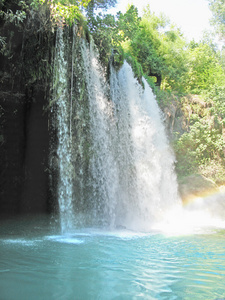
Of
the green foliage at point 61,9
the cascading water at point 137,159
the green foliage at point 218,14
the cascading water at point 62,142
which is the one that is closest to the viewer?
the green foliage at point 61,9

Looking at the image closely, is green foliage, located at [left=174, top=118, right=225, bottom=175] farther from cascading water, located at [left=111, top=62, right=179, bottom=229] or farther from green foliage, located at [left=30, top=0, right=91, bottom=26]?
green foliage, located at [left=30, top=0, right=91, bottom=26]

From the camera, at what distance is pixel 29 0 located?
24.6 feet

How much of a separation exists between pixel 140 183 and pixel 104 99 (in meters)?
3.77

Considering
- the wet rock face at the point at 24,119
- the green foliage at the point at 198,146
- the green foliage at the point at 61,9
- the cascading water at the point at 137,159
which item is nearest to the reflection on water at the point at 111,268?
the wet rock face at the point at 24,119

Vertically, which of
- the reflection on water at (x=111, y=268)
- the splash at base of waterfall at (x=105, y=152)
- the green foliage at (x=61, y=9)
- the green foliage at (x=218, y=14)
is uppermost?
the green foliage at (x=218, y=14)

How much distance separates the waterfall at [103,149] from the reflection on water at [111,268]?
8.34ft

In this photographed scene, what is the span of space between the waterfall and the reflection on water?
2.54 meters

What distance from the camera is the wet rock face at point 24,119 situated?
830 centimetres

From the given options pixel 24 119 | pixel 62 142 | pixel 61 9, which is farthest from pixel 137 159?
pixel 61 9

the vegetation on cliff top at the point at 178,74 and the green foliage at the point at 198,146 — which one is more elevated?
the vegetation on cliff top at the point at 178,74

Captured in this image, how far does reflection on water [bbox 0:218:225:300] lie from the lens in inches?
126

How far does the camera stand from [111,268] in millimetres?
4117

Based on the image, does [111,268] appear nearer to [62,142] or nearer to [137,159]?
[62,142]

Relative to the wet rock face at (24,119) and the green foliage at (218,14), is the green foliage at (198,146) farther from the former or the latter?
the green foliage at (218,14)
